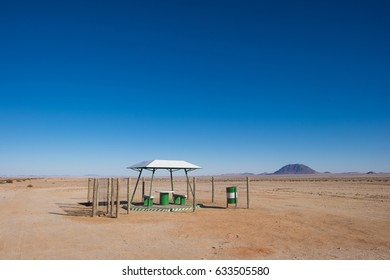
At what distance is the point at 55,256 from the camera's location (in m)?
8.62

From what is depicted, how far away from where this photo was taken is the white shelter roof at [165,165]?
777 inches

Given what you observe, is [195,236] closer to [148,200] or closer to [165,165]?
[148,200]

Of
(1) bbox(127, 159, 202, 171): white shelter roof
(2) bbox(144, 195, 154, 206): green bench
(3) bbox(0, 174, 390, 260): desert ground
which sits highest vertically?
(1) bbox(127, 159, 202, 171): white shelter roof

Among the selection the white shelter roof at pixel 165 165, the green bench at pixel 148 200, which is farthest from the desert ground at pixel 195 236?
the white shelter roof at pixel 165 165

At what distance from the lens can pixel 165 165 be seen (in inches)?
796

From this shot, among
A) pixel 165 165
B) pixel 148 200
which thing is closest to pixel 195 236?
pixel 148 200

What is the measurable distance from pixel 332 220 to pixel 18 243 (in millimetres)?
12181

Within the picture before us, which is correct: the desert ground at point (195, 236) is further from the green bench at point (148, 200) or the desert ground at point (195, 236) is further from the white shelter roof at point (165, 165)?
the white shelter roof at point (165, 165)

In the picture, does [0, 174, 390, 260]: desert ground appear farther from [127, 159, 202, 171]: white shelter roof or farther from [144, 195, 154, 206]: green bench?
[127, 159, 202, 171]: white shelter roof

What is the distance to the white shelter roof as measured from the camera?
19.7m

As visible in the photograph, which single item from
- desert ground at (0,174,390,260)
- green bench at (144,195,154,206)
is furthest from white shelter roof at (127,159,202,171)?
desert ground at (0,174,390,260)

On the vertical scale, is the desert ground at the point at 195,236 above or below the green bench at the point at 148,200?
below

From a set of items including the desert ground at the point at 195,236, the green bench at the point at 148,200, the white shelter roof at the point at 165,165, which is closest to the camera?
the desert ground at the point at 195,236
